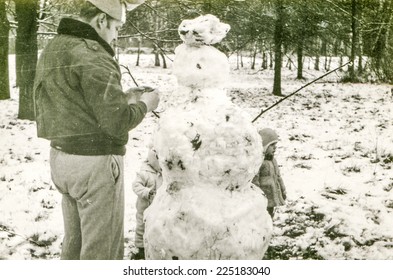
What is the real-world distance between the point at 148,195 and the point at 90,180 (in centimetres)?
74

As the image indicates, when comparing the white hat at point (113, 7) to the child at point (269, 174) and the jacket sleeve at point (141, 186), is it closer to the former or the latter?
the jacket sleeve at point (141, 186)

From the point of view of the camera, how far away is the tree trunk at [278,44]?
Result: 2.69 m

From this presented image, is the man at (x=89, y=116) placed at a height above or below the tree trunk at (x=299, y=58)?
below

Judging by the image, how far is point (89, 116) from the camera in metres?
1.78

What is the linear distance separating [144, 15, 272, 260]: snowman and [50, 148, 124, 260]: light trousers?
0.24 metres

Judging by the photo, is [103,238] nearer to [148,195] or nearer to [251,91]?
[148,195]

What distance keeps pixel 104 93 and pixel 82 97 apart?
123 mm

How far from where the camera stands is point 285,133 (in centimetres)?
322

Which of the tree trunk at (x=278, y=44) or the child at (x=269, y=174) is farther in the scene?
the tree trunk at (x=278, y=44)

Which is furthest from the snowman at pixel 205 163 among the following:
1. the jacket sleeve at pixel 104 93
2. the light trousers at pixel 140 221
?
the light trousers at pixel 140 221

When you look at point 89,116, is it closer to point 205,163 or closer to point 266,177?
point 205,163

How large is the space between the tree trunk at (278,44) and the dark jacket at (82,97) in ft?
4.40

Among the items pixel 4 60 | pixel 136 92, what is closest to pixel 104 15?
pixel 136 92

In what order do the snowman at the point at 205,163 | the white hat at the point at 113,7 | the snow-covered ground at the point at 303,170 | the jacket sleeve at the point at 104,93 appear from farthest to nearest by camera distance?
the snow-covered ground at the point at 303,170 → the white hat at the point at 113,7 → the jacket sleeve at the point at 104,93 → the snowman at the point at 205,163
